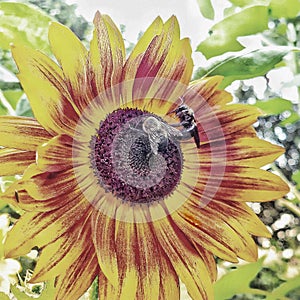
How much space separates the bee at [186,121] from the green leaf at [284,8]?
0.18 m

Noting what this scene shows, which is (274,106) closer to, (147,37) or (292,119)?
(292,119)

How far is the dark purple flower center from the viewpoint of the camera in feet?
1.93

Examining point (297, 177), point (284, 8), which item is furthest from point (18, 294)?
point (284, 8)

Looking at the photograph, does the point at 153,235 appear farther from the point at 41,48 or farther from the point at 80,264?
the point at 41,48

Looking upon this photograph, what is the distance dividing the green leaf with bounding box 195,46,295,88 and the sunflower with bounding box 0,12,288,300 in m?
0.01

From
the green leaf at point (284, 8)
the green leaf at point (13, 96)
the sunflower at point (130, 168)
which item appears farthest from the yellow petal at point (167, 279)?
the green leaf at point (284, 8)

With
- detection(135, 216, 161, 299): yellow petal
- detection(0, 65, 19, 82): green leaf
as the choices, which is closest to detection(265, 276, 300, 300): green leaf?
detection(135, 216, 161, 299): yellow petal

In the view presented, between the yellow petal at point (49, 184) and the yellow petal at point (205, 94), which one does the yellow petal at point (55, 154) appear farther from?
the yellow petal at point (205, 94)

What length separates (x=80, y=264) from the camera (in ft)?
1.87

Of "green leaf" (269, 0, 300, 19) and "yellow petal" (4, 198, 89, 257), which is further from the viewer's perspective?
"green leaf" (269, 0, 300, 19)

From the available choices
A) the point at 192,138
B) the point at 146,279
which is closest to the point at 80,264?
the point at 146,279

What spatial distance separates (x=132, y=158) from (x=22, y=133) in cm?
11

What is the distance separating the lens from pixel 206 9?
0.67 meters

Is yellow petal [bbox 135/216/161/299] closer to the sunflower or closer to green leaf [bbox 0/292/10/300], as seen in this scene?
the sunflower
